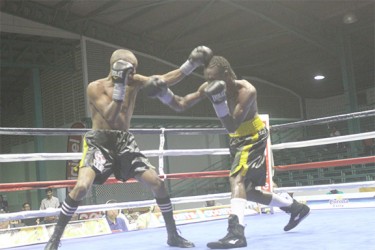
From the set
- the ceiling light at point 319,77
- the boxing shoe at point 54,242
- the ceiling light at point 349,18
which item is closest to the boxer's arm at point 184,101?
the boxing shoe at point 54,242

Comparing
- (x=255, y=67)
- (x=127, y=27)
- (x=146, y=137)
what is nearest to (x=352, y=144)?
(x=255, y=67)

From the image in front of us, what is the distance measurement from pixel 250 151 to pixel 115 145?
809mm

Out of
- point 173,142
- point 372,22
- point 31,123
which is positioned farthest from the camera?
point 31,123

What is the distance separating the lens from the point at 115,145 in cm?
265

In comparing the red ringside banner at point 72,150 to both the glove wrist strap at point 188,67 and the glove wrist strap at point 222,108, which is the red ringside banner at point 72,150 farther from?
the glove wrist strap at point 222,108

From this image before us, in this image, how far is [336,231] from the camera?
2713 mm

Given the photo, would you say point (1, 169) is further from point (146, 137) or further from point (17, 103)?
point (146, 137)

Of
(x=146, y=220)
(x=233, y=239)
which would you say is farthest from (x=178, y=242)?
(x=146, y=220)

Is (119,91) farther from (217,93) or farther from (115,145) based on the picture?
(217,93)

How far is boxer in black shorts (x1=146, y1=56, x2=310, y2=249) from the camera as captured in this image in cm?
238

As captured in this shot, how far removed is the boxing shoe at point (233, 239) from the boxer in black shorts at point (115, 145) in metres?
0.24

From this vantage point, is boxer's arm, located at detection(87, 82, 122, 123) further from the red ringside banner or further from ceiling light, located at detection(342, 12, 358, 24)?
ceiling light, located at detection(342, 12, 358, 24)

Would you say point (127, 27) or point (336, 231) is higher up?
point (127, 27)

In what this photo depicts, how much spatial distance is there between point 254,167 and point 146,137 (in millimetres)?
9579
